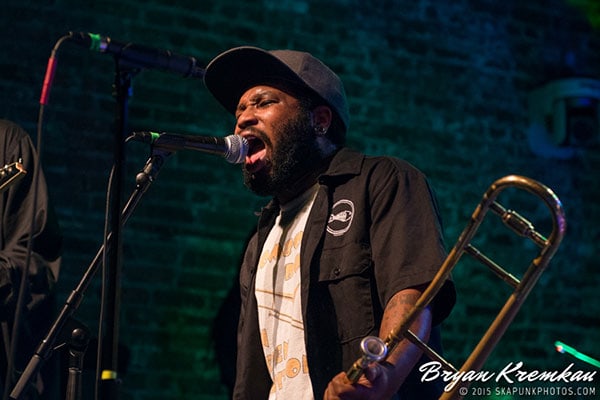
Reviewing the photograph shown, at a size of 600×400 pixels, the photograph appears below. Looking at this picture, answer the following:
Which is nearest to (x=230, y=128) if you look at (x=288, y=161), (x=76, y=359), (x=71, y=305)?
(x=288, y=161)

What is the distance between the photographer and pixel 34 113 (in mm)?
4547

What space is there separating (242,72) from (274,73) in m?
0.17

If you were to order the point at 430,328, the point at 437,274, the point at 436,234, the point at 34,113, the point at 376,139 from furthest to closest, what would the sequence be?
the point at 376,139, the point at 34,113, the point at 436,234, the point at 430,328, the point at 437,274

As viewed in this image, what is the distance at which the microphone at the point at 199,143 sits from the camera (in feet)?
9.48

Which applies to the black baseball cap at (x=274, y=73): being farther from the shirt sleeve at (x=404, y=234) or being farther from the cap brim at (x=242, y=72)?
the shirt sleeve at (x=404, y=234)

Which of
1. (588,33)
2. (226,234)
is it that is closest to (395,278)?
(226,234)

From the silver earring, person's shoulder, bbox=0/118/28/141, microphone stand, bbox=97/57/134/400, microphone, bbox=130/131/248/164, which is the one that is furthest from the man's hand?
person's shoulder, bbox=0/118/28/141

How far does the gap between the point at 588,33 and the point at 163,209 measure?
296cm

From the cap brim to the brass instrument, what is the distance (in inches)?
48.1

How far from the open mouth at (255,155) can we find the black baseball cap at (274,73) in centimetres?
26

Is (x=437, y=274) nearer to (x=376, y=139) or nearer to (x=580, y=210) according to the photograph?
(x=376, y=139)

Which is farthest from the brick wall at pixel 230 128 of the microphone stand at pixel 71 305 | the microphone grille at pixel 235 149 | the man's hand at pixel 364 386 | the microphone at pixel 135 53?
the man's hand at pixel 364 386

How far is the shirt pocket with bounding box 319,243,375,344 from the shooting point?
2.92 metres

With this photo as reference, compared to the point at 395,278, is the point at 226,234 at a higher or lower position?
lower
